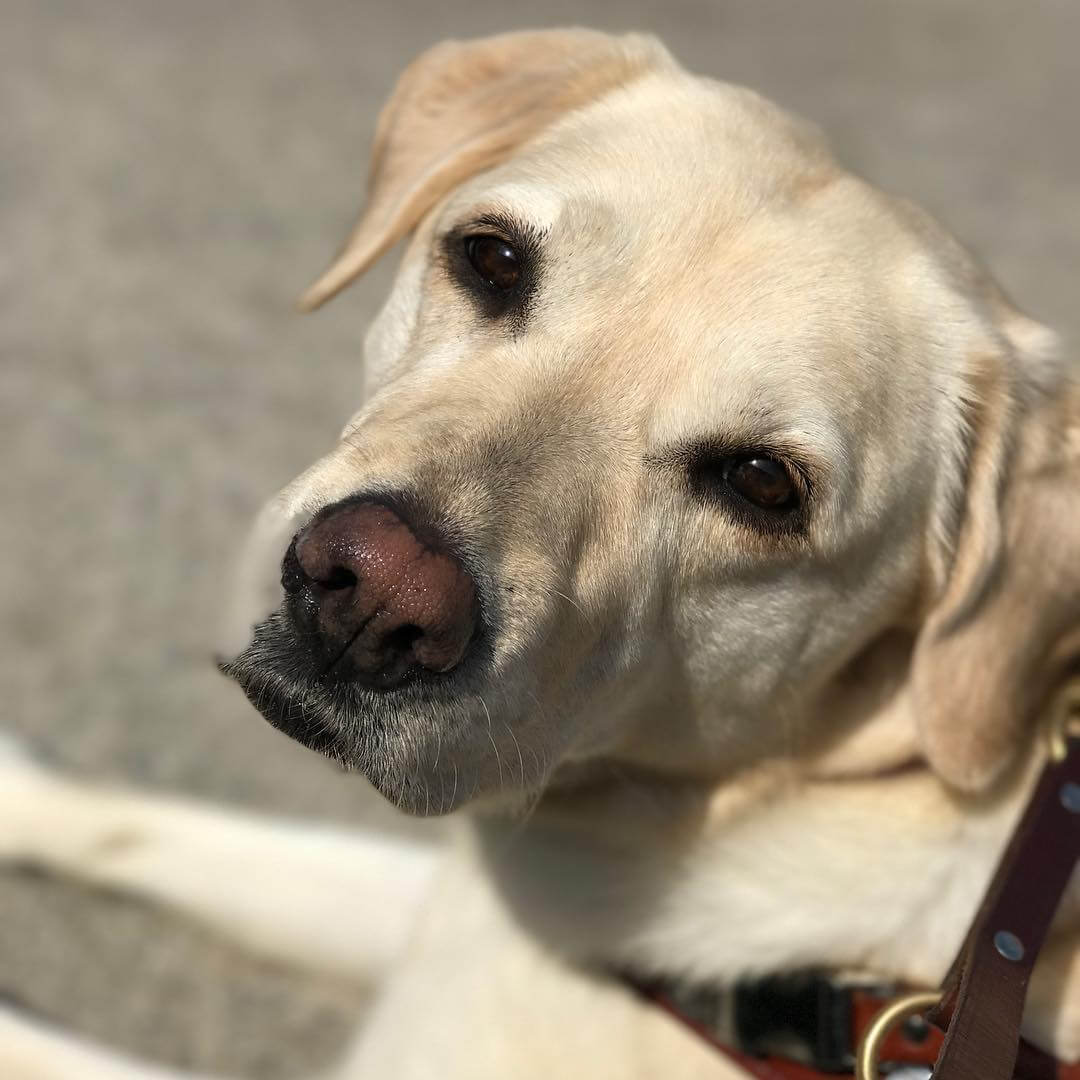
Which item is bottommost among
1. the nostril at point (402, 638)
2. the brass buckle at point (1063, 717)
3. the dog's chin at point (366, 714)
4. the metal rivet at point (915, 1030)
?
the metal rivet at point (915, 1030)

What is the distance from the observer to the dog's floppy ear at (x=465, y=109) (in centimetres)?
229

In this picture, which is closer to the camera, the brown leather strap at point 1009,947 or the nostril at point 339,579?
the nostril at point 339,579

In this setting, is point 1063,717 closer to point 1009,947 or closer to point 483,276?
point 1009,947

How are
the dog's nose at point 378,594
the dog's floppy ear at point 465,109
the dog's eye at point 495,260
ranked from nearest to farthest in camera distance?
the dog's nose at point 378,594
the dog's eye at point 495,260
the dog's floppy ear at point 465,109

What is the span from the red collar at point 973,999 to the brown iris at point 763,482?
0.64 metres

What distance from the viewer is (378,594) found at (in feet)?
4.92

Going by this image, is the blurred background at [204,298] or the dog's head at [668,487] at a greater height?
the dog's head at [668,487]

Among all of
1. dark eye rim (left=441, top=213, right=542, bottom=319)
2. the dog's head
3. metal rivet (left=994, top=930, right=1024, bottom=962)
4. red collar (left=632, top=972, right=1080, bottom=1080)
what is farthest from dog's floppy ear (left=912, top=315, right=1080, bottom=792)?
dark eye rim (left=441, top=213, right=542, bottom=319)

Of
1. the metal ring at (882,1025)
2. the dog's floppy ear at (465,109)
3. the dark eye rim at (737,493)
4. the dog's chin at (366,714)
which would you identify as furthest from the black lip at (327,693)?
the dog's floppy ear at (465,109)

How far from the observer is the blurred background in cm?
299

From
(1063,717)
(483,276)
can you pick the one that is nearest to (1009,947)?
(1063,717)

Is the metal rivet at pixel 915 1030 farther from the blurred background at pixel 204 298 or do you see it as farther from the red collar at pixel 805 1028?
the blurred background at pixel 204 298

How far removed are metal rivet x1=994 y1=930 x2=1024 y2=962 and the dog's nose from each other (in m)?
0.88

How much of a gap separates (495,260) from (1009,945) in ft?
4.29
